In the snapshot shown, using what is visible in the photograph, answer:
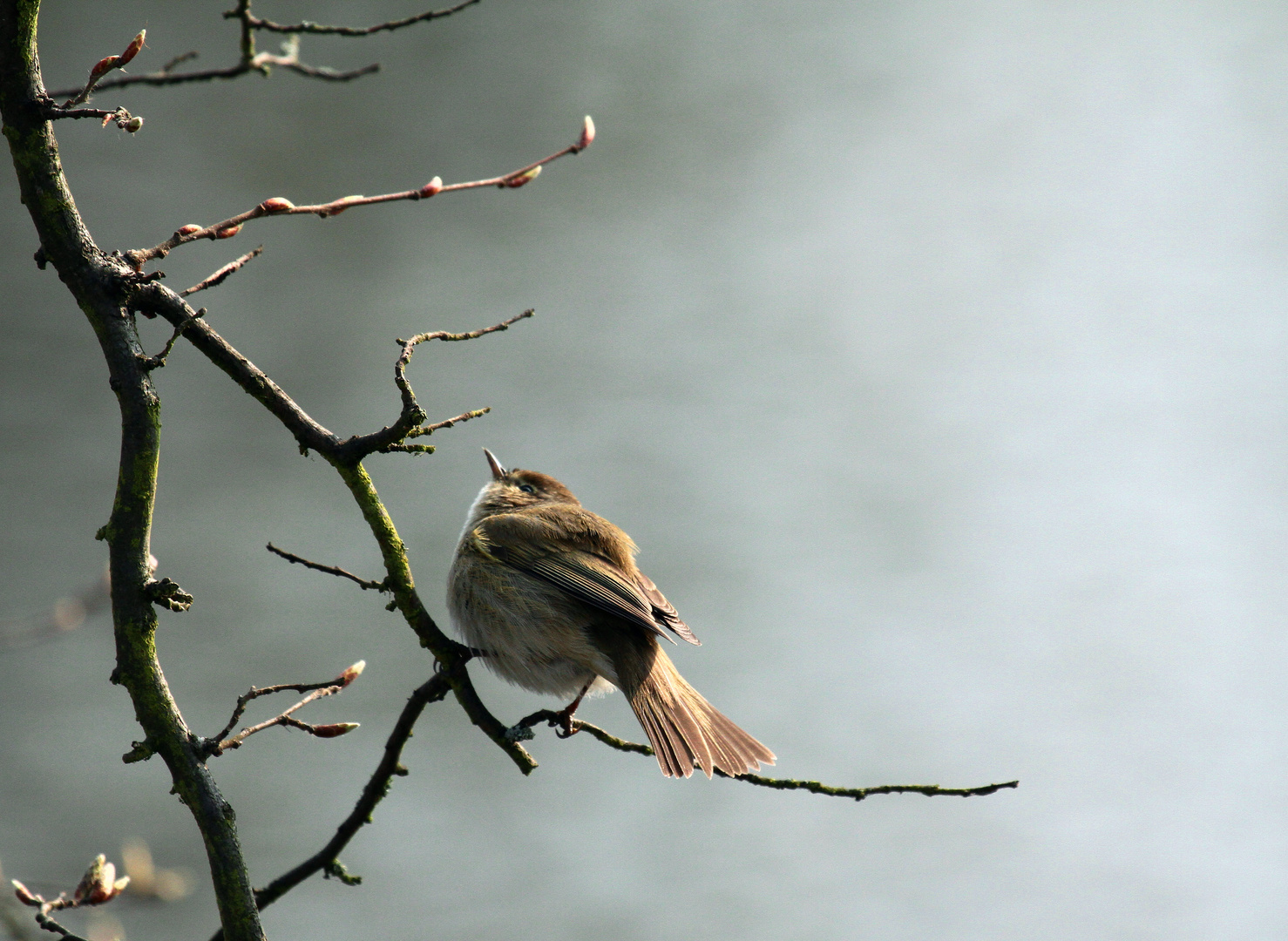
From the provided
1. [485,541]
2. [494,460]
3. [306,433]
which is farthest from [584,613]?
[306,433]

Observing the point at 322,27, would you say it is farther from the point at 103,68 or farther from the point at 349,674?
the point at 349,674

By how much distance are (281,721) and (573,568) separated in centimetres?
156

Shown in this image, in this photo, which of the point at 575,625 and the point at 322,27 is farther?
the point at 575,625

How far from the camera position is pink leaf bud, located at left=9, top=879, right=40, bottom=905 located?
1702 mm

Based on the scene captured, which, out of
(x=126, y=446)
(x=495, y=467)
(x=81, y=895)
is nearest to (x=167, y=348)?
(x=126, y=446)

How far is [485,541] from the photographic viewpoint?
3574mm

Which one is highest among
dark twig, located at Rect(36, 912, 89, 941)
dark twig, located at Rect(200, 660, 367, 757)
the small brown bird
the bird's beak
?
the bird's beak

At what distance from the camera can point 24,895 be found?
173 cm

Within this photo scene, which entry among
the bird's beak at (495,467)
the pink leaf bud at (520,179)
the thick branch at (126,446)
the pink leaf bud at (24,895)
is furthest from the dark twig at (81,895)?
the bird's beak at (495,467)

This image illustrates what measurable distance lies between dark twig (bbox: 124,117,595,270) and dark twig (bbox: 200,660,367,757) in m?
0.78

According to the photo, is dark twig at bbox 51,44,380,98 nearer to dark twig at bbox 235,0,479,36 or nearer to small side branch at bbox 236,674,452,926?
dark twig at bbox 235,0,479,36

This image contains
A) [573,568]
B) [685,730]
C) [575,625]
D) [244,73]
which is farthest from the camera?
[573,568]

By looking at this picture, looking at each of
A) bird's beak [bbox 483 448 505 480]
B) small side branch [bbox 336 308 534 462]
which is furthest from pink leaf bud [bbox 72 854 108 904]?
bird's beak [bbox 483 448 505 480]

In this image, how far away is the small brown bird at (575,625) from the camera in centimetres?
310
